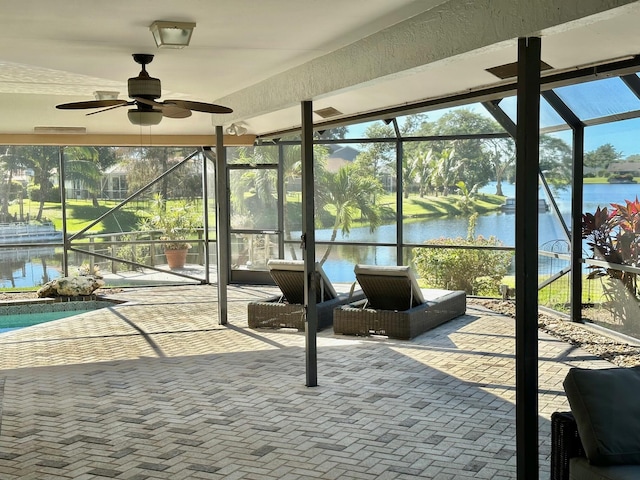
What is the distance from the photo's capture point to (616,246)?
799 cm

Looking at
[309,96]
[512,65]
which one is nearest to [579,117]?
[512,65]

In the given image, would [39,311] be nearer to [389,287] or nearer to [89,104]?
[389,287]

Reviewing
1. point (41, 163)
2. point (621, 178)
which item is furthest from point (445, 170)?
point (41, 163)

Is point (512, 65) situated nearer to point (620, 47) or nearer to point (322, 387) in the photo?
point (620, 47)

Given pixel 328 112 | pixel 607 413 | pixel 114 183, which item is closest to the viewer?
pixel 607 413

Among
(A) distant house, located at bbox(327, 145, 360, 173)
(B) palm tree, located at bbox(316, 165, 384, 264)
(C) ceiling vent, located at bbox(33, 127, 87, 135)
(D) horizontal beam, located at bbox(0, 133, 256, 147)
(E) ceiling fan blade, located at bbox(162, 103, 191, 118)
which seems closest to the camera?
(E) ceiling fan blade, located at bbox(162, 103, 191, 118)

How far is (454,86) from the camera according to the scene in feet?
22.5

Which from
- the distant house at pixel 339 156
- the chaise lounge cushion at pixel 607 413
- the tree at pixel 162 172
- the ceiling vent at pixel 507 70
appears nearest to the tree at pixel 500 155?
the distant house at pixel 339 156

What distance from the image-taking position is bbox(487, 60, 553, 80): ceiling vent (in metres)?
5.85

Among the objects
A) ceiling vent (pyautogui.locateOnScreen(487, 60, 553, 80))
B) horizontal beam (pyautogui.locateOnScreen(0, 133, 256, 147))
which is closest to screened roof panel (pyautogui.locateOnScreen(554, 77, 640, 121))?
ceiling vent (pyautogui.locateOnScreen(487, 60, 553, 80))

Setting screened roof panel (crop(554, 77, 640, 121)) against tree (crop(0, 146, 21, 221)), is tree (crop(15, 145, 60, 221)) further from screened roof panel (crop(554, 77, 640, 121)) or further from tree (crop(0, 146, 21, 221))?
screened roof panel (crop(554, 77, 640, 121))

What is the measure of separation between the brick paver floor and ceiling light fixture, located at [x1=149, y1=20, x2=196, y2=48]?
2.83 meters

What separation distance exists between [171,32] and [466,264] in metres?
7.95

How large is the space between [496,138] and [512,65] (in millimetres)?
5727
